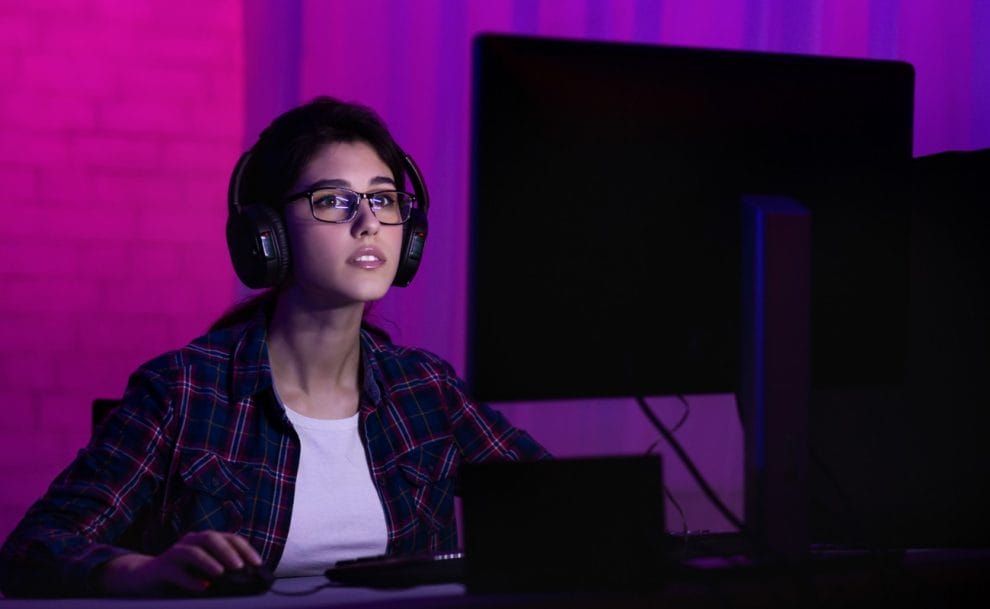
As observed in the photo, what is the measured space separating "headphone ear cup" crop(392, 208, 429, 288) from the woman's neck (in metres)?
0.09

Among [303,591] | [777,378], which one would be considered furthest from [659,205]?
[303,591]

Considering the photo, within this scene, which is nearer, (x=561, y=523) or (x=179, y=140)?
(x=561, y=523)

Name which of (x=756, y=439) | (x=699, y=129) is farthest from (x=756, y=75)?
(x=756, y=439)

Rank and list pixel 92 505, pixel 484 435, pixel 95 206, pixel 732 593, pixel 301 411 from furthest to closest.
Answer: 1. pixel 95 206
2. pixel 484 435
3. pixel 301 411
4. pixel 92 505
5. pixel 732 593

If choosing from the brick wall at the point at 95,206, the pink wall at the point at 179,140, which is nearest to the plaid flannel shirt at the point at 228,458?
the pink wall at the point at 179,140

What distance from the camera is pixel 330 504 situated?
4.45 feet

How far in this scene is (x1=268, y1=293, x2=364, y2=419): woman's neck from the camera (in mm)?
1433

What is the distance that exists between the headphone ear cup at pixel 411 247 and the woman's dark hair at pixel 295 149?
0.12m

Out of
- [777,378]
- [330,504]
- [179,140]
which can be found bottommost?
[330,504]

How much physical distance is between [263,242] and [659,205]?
63 cm

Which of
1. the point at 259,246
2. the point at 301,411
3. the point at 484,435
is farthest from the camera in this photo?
the point at 484,435

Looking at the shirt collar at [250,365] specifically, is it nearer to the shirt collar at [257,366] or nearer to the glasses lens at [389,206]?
the shirt collar at [257,366]

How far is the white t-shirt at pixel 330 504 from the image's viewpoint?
1326mm

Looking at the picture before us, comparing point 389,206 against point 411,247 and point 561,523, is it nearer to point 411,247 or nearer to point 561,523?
point 411,247
